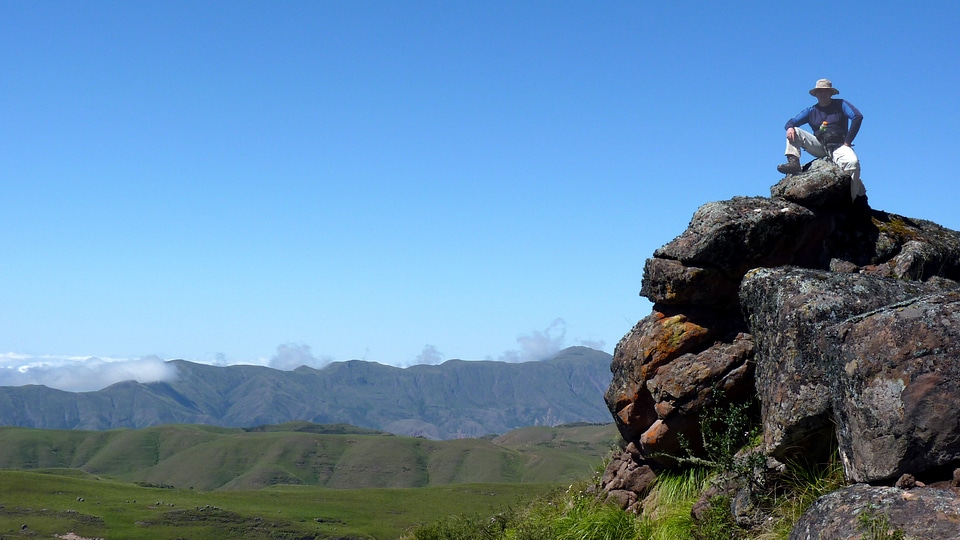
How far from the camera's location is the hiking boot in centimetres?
1830

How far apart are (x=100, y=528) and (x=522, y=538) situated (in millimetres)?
178671

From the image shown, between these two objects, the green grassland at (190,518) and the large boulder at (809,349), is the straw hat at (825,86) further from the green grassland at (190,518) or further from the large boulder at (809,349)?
the green grassland at (190,518)

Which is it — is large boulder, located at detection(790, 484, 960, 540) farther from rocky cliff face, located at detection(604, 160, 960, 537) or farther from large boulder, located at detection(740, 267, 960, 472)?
large boulder, located at detection(740, 267, 960, 472)

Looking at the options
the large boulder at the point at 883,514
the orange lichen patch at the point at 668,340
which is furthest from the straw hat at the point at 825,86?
the large boulder at the point at 883,514

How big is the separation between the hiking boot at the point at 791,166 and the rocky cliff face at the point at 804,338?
69cm

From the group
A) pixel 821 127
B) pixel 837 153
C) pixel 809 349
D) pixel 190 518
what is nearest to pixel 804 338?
pixel 809 349

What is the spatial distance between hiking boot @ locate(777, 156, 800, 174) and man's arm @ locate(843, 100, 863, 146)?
1.07 metres

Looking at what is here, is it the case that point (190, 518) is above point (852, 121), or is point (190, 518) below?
below

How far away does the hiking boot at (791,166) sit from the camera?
18.3 meters

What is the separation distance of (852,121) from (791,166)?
155 centimetres

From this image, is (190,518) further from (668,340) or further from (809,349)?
(809,349)

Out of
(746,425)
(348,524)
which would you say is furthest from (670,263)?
(348,524)

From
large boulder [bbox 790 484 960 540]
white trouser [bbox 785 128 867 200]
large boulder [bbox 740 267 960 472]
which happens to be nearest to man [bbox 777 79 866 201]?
white trouser [bbox 785 128 867 200]

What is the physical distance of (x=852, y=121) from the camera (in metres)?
17.7
